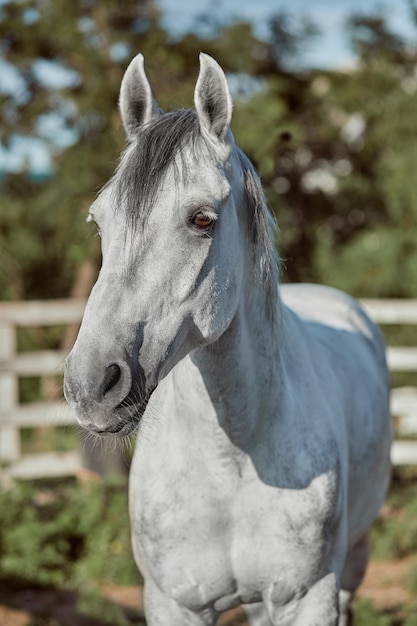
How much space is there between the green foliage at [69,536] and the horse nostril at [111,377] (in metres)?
3.42

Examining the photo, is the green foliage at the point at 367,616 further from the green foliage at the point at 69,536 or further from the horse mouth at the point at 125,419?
the horse mouth at the point at 125,419

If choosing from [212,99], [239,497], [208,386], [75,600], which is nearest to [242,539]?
[239,497]

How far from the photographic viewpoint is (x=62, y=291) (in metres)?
9.77

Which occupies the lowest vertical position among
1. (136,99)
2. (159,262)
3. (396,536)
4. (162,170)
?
(396,536)

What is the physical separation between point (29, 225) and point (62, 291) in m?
1.69

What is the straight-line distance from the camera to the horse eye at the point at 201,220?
1.85 meters

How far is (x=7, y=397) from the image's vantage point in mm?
6266

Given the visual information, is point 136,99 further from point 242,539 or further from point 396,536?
point 396,536

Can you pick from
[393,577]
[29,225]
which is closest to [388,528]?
[393,577]

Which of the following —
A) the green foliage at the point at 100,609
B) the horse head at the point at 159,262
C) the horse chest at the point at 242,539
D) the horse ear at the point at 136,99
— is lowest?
the green foliage at the point at 100,609

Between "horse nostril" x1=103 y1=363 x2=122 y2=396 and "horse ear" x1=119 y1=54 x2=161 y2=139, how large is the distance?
0.71m

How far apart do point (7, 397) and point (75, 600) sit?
207 cm

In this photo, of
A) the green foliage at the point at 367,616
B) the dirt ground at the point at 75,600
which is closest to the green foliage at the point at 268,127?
the dirt ground at the point at 75,600

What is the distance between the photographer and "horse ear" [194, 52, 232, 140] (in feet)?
6.33
